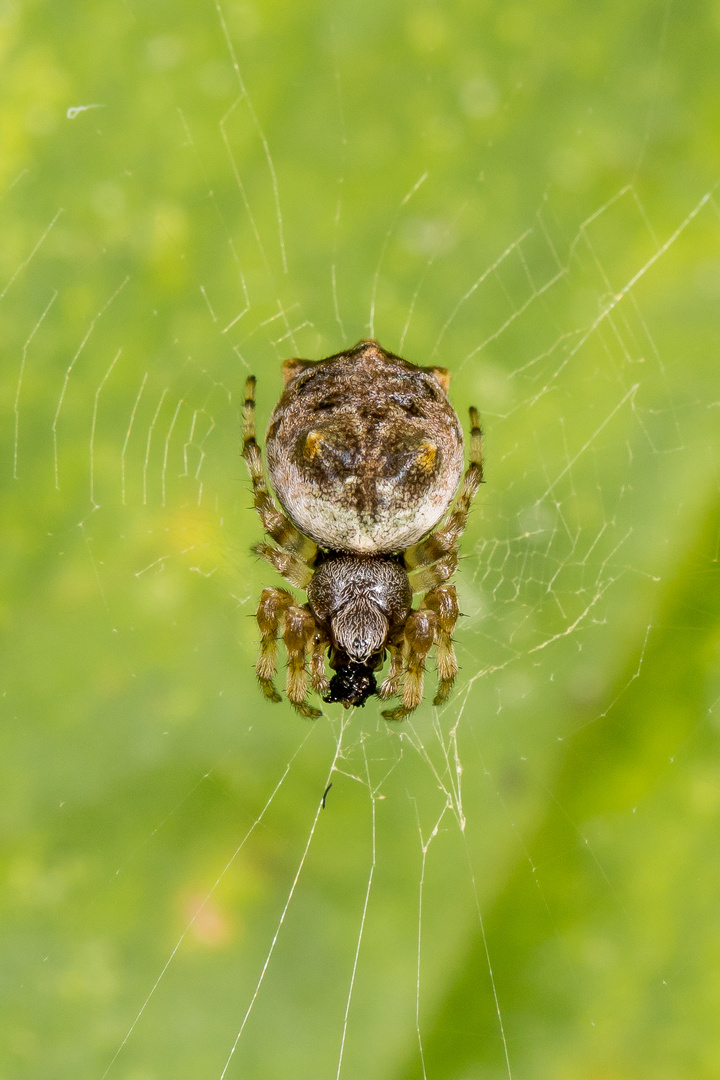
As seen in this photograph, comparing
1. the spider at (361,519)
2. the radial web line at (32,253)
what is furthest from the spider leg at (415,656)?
the radial web line at (32,253)

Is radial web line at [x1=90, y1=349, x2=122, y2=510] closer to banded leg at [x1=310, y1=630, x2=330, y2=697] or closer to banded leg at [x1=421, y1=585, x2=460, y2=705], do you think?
banded leg at [x1=310, y1=630, x2=330, y2=697]

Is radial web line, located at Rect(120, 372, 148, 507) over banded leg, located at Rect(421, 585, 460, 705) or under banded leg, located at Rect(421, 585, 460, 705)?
over

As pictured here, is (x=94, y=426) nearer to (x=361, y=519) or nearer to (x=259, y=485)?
(x=259, y=485)

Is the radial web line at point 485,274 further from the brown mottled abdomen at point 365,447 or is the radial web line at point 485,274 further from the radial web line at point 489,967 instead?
the radial web line at point 489,967

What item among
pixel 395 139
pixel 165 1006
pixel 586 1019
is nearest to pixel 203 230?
pixel 395 139

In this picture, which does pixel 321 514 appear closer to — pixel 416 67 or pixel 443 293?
pixel 443 293

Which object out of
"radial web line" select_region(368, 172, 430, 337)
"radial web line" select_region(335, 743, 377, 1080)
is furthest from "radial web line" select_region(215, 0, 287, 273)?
"radial web line" select_region(335, 743, 377, 1080)
